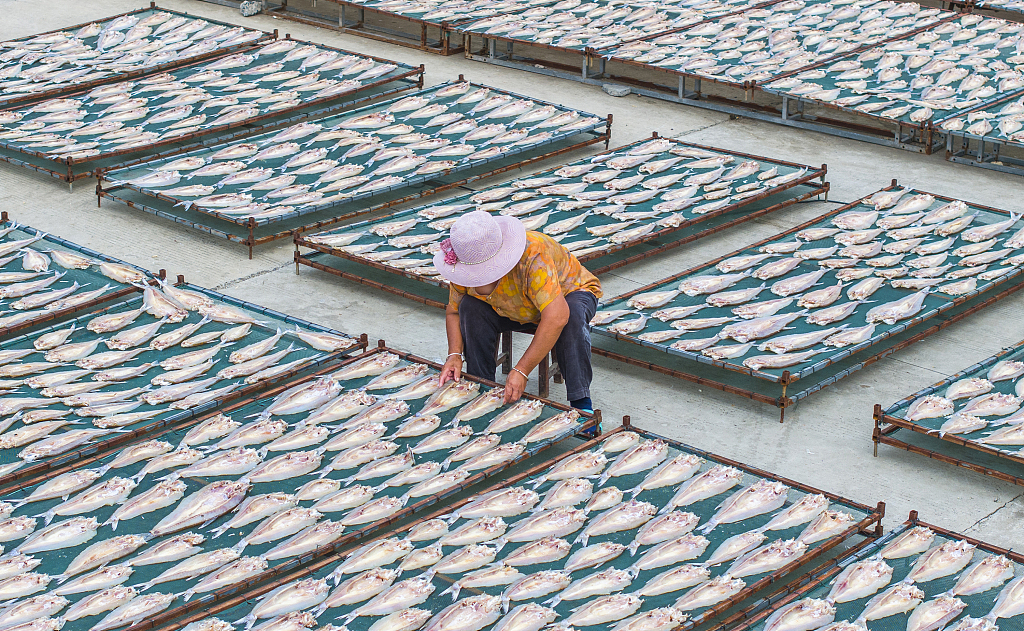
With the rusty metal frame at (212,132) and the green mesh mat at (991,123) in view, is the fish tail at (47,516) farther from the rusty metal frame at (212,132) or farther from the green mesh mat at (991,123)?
the green mesh mat at (991,123)

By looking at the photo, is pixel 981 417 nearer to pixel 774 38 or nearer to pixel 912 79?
pixel 912 79

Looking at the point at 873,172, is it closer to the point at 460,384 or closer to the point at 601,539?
the point at 460,384

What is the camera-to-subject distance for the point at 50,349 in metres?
6.29

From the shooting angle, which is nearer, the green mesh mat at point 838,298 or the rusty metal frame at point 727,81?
the green mesh mat at point 838,298

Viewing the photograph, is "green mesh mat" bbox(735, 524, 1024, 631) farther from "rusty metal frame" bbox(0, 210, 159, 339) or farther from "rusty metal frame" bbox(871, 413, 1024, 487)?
"rusty metal frame" bbox(0, 210, 159, 339)

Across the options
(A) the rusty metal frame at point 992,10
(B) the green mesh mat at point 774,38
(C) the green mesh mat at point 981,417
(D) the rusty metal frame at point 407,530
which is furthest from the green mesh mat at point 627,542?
(A) the rusty metal frame at point 992,10

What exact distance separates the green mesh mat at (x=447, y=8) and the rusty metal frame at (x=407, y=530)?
699 centimetres

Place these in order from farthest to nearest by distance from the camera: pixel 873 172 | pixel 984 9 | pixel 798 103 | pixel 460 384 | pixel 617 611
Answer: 1. pixel 984 9
2. pixel 798 103
3. pixel 873 172
4. pixel 460 384
5. pixel 617 611

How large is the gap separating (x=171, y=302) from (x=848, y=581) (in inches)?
141

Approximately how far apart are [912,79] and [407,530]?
6.56m

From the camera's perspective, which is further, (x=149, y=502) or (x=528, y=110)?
(x=528, y=110)

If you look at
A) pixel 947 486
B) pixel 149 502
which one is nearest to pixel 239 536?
pixel 149 502

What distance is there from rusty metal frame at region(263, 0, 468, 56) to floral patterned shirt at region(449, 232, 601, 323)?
6166mm

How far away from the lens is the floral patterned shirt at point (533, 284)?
5.48 metres
